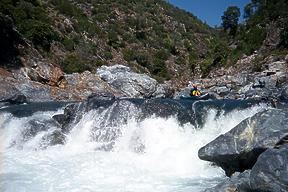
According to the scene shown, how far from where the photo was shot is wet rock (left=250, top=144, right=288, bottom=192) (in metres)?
6.76

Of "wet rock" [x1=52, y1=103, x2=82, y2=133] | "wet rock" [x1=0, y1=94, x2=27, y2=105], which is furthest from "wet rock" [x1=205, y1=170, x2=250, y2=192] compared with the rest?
"wet rock" [x1=0, y1=94, x2=27, y2=105]

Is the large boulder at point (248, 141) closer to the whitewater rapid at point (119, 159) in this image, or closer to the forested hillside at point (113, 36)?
the whitewater rapid at point (119, 159)

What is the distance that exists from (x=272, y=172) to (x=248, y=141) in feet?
6.11

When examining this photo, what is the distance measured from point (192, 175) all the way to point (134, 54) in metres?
33.0

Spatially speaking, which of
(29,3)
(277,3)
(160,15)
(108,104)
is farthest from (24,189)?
(160,15)

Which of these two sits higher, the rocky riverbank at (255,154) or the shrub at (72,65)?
the shrub at (72,65)

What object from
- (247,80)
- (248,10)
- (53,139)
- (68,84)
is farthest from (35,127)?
(248,10)

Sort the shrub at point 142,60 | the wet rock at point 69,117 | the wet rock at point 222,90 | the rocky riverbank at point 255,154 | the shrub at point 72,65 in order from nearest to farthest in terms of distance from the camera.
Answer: the rocky riverbank at point 255,154 < the wet rock at point 69,117 < the wet rock at point 222,90 < the shrub at point 72,65 < the shrub at point 142,60

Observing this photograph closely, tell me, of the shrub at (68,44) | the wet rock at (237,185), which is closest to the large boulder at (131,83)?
the shrub at (68,44)

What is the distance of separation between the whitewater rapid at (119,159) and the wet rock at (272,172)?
2374mm

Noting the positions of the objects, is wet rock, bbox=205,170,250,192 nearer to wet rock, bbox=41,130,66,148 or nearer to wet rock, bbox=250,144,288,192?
wet rock, bbox=250,144,288,192

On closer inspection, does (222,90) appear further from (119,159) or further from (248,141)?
(248,141)

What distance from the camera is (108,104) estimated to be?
15.9 metres

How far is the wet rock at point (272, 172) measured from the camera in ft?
22.2
